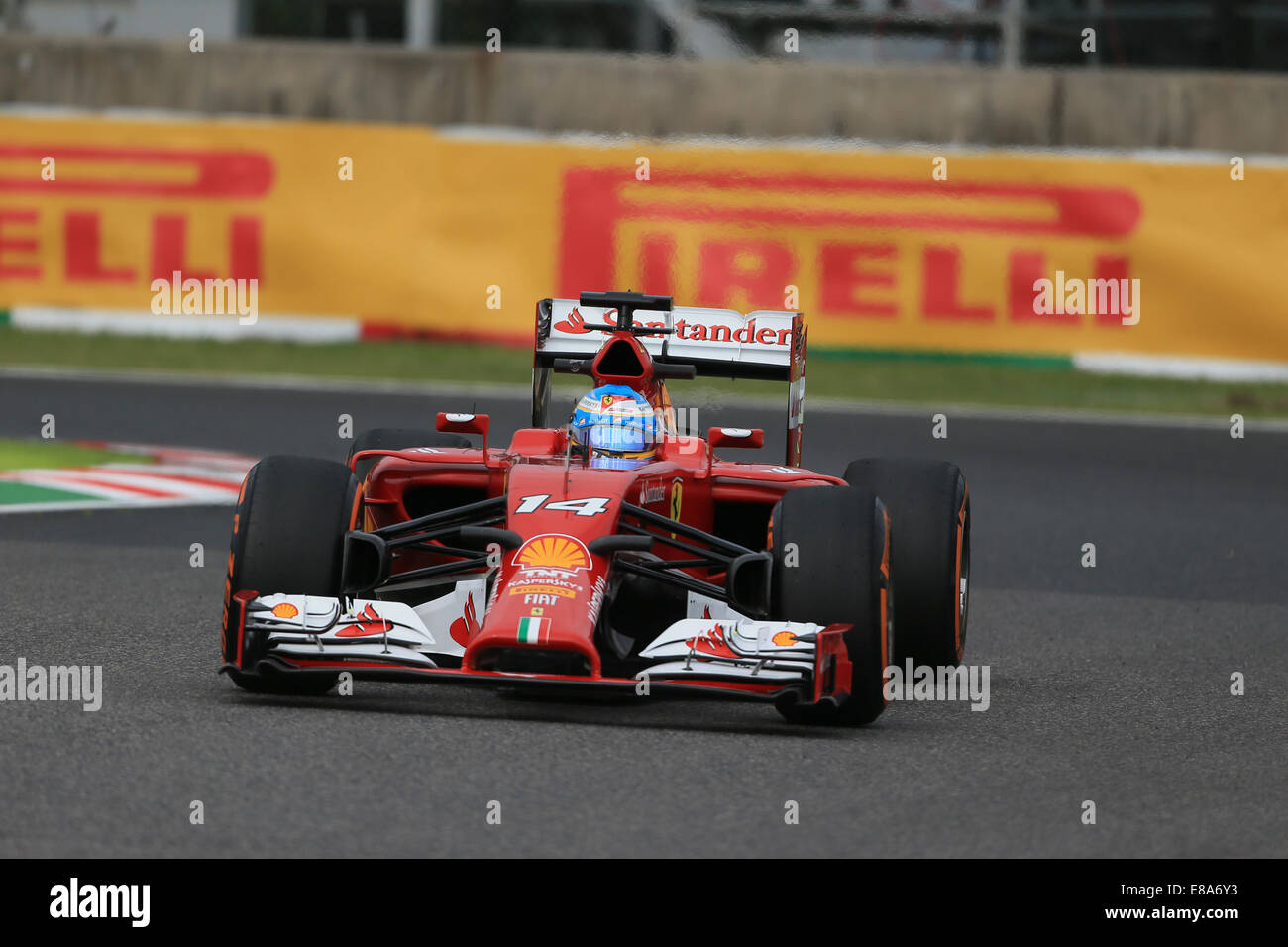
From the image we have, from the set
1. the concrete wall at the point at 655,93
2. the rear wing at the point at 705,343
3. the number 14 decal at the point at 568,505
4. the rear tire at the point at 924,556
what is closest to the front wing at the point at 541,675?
the number 14 decal at the point at 568,505

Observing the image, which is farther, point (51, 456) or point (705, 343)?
point (51, 456)

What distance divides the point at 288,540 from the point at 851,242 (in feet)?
38.3

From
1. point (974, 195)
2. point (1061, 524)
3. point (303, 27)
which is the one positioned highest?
point (303, 27)

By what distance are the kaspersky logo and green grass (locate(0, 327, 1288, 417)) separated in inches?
17.4

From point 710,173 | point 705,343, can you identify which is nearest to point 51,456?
point 705,343

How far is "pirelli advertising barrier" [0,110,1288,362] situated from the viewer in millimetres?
17781

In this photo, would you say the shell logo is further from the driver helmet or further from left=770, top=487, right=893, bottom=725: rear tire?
the driver helmet

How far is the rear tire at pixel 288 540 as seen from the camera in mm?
6844

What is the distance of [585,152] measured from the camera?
18531mm

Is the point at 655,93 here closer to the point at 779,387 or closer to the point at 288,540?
the point at 779,387

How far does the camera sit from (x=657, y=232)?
1820cm
